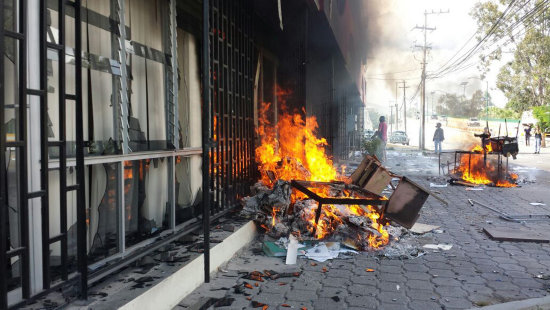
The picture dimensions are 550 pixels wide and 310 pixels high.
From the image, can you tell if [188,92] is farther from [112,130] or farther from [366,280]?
[366,280]

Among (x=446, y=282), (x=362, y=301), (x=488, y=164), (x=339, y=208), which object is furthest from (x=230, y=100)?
(x=488, y=164)

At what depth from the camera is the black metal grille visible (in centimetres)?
552

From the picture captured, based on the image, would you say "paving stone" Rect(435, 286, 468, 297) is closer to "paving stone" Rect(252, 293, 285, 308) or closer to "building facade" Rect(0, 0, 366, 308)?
"paving stone" Rect(252, 293, 285, 308)

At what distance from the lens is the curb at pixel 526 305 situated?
3475 millimetres

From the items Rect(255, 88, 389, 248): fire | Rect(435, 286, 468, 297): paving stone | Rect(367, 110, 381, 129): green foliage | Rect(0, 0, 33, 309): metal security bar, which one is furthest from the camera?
Rect(367, 110, 381, 129): green foliage

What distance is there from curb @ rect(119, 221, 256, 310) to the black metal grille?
2.28ft

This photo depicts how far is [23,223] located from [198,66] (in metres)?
3.58

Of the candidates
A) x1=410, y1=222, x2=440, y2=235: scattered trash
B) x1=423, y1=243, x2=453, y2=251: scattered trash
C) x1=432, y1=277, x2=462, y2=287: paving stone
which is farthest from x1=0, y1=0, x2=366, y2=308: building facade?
x1=423, y1=243, x2=453, y2=251: scattered trash

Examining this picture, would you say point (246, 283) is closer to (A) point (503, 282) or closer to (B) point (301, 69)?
(A) point (503, 282)

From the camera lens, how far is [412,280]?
4.30 metres

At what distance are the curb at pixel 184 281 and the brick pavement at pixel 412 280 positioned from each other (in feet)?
0.34

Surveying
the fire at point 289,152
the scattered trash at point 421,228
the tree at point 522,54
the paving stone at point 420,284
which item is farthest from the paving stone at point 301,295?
the tree at point 522,54

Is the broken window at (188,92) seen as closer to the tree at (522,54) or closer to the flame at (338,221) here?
the flame at (338,221)

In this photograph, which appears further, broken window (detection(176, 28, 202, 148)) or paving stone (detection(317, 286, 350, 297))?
broken window (detection(176, 28, 202, 148))
